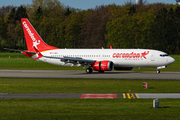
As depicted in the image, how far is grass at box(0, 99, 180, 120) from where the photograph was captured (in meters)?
14.7

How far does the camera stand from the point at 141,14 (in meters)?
123

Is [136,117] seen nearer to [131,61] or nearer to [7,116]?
[7,116]

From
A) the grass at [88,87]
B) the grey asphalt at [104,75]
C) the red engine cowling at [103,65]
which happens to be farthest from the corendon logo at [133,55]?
the grass at [88,87]

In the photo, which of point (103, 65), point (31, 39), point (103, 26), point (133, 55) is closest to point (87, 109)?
point (103, 65)

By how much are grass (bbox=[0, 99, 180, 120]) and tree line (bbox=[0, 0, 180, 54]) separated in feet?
309

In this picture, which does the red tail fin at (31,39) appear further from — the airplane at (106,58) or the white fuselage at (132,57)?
the white fuselage at (132,57)

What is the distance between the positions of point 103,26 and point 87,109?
11580 centimetres

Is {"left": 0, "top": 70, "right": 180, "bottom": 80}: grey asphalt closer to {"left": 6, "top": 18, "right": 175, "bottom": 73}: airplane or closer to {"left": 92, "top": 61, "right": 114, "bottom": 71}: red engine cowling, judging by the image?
{"left": 92, "top": 61, "right": 114, "bottom": 71}: red engine cowling

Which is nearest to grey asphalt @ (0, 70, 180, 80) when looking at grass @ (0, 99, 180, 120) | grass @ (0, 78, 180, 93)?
grass @ (0, 78, 180, 93)

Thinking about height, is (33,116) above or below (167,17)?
below

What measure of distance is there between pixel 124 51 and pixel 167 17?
231ft

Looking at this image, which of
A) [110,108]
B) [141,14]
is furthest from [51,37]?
[110,108]

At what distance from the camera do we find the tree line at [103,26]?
111 m

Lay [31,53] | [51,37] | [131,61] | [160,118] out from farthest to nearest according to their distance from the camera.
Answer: [51,37]
[31,53]
[131,61]
[160,118]
